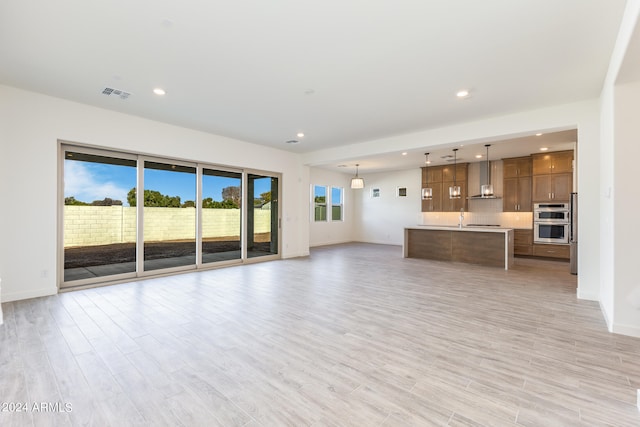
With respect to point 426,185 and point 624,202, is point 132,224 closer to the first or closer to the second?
point 624,202

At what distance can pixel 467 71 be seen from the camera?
344cm

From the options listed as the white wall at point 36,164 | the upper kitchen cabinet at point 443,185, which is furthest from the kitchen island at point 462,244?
the white wall at point 36,164

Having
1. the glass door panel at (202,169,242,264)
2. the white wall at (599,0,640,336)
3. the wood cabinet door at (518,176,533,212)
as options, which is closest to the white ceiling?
the white wall at (599,0,640,336)

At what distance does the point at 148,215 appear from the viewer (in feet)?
18.3

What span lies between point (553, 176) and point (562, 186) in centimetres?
34

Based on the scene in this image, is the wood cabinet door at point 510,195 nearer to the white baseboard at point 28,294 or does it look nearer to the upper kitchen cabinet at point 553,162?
the upper kitchen cabinet at point 553,162

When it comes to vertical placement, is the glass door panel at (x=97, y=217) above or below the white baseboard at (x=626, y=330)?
above

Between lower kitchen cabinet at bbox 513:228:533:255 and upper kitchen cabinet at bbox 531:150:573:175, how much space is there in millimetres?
1688

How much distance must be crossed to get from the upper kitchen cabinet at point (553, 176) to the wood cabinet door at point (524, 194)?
223 mm

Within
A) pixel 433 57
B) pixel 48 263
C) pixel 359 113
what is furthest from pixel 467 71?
pixel 48 263

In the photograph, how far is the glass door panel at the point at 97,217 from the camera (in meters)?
4.75

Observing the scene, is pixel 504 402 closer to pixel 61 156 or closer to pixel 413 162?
pixel 61 156

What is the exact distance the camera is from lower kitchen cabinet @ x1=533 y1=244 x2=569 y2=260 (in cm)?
755

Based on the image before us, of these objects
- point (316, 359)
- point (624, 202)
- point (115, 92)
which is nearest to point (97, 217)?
point (115, 92)
